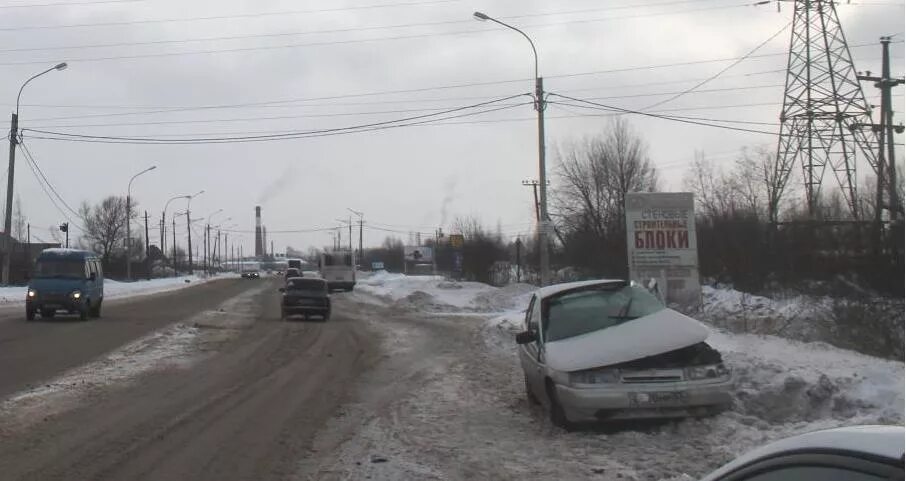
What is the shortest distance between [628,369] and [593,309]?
5.30 ft

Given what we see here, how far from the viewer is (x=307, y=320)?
2966 cm

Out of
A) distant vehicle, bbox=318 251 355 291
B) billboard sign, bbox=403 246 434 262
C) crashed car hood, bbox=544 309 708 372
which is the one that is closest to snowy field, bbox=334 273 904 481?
crashed car hood, bbox=544 309 708 372

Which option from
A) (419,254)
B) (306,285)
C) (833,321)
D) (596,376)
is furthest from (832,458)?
(419,254)

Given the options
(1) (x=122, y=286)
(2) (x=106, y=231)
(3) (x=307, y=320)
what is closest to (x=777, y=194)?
(3) (x=307, y=320)

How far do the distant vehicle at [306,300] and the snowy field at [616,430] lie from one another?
17471 mm

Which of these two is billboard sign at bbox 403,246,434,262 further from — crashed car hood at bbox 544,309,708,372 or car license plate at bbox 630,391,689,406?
car license plate at bbox 630,391,689,406

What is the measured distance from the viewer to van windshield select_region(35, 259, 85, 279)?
26484 millimetres

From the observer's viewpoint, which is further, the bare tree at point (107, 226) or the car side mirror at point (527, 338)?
the bare tree at point (107, 226)

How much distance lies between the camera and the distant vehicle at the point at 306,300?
29.6 metres

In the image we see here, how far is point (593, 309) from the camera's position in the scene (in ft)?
32.9

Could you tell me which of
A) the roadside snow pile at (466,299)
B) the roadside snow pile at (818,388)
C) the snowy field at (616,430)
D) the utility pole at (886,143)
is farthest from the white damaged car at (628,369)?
the roadside snow pile at (466,299)

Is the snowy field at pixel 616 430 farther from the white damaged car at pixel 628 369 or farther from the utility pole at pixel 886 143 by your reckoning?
the utility pole at pixel 886 143

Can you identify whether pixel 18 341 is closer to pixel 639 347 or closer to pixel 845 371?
pixel 639 347

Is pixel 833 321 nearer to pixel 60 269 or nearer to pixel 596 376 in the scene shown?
pixel 596 376
